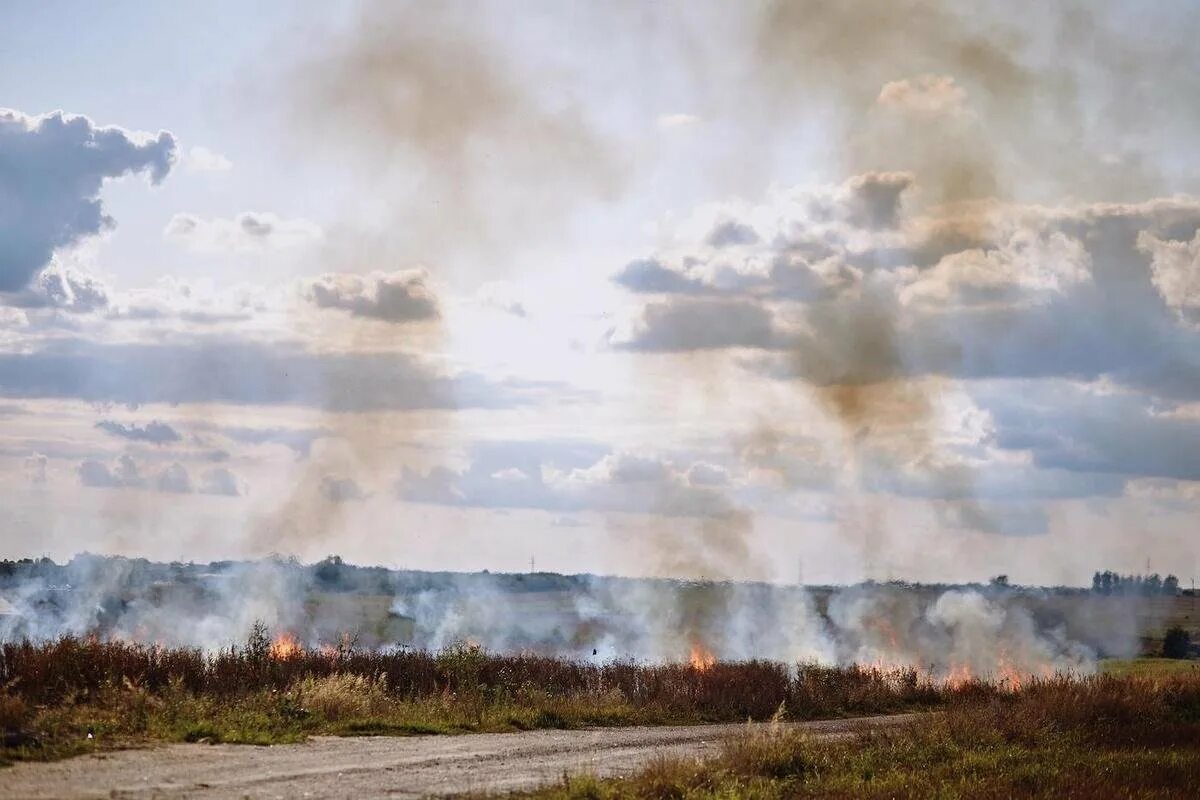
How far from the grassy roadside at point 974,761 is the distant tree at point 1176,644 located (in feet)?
222

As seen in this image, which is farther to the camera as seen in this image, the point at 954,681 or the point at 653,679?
the point at 954,681

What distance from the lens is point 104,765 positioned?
722 inches

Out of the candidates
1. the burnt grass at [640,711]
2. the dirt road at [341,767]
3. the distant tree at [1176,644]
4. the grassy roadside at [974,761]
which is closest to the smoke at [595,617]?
the distant tree at [1176,644]

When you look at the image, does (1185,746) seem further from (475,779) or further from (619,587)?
(619,587)

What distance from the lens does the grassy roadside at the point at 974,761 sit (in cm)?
2102

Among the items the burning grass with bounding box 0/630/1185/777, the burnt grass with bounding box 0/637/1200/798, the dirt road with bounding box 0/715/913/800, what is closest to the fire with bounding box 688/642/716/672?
the burning grass with bounding box 0/630/1185/777

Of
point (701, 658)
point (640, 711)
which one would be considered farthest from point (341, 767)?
point (701, 658)

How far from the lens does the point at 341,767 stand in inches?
795

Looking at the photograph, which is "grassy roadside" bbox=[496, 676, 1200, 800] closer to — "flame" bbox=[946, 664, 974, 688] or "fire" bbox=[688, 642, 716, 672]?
"fire" bbox=[688, 642, 716, 672]

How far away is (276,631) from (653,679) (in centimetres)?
3086

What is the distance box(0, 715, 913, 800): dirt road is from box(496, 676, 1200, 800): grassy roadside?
1736 millimetres

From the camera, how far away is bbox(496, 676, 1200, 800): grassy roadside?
21016 mm

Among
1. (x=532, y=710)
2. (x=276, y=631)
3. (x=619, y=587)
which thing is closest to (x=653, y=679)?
(x=532, y=710)

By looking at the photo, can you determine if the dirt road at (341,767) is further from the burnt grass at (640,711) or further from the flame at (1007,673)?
the flame at (1007,673)
